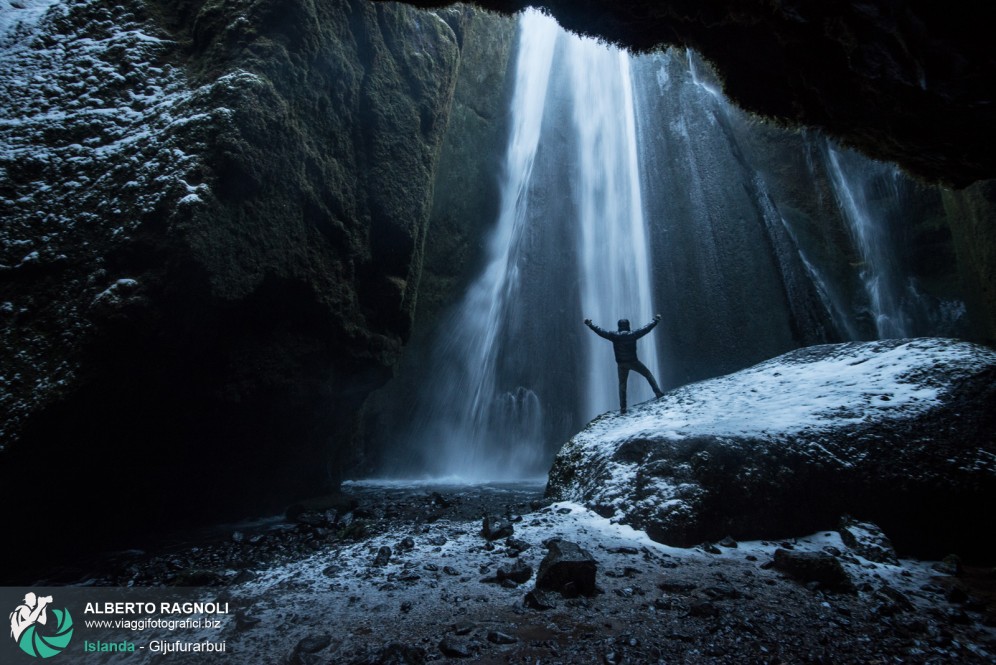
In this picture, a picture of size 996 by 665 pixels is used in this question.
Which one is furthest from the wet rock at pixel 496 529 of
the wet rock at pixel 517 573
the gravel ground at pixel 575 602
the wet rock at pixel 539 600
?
the wet rock at pixel 539 600

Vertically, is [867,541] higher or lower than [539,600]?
higher

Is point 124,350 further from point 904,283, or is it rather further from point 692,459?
point 904,283

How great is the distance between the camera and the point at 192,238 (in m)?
4.94

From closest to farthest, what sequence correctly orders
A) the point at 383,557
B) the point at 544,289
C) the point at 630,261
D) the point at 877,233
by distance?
the point at 383,557 → the point at 877,233 → the point at 630,261 → the point at 544,289

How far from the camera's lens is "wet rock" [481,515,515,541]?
183 inches

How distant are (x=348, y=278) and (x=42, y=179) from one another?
3774 mm

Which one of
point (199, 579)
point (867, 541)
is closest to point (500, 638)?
point (199, 579)

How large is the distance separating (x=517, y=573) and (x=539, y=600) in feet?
1.59

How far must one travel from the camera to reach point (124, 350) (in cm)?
477

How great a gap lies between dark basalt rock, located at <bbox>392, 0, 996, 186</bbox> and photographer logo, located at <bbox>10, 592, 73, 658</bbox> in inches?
248

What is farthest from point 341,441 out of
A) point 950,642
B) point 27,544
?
point 950,642

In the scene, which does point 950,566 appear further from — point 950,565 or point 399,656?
point 399,656

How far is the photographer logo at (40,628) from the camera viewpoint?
112 inches

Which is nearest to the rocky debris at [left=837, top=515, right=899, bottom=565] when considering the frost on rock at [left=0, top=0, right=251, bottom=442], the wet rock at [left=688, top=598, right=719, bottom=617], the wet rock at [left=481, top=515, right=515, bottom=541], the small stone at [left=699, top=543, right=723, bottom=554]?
the small stone at [left=699, top=543, right=723, bottom=554]
